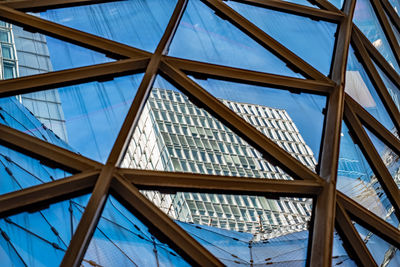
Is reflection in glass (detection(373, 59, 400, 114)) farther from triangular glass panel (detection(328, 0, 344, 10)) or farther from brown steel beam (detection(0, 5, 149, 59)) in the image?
brown steel beam (detection(0, 5, 149, 59))

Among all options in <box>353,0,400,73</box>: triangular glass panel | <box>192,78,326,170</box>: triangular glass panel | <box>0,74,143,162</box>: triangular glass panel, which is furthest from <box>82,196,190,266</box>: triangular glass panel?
<box>353,0,400,73</box>: triangular glass panel

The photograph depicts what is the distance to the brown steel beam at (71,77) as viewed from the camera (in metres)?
11.1

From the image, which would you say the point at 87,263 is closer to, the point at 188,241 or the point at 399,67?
the point at 188,241

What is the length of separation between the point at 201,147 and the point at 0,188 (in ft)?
24.9

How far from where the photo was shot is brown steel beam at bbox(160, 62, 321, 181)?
11016 millimetres

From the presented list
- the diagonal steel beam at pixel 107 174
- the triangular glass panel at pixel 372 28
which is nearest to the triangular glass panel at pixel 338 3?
the triangular glass panel at pixel 372 28

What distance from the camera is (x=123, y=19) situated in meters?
14.3

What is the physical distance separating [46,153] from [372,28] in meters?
16.0

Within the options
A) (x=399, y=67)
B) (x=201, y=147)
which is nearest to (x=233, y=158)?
(x=201, y=147)

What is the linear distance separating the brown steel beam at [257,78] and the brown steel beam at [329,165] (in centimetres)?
44

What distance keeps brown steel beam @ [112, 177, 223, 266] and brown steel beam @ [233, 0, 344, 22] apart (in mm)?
8917

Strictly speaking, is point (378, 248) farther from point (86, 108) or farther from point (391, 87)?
point (391, 87)

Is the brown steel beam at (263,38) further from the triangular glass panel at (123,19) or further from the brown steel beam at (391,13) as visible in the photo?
the brown steel beam at (391,13)

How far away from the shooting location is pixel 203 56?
568 inches
